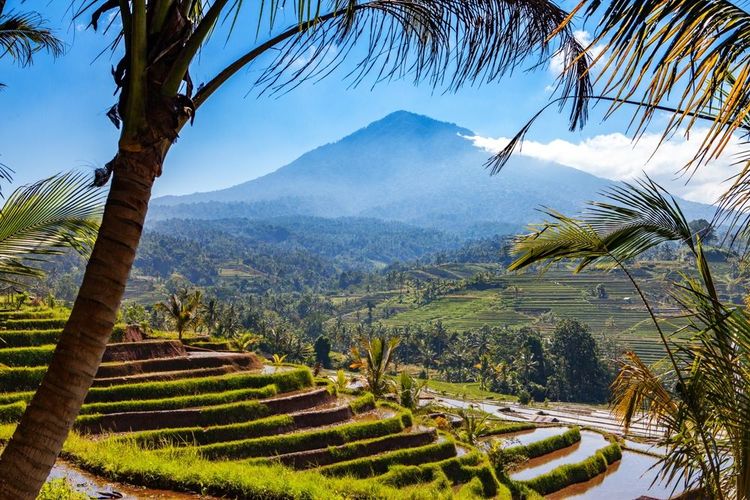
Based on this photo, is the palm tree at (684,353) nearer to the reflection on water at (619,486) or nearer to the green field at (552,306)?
the reflection on water at (619,486)

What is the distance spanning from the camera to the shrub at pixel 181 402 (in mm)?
16875

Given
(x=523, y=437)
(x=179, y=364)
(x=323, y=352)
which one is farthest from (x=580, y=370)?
(x=179, y=364)

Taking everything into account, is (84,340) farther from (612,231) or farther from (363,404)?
(363,404)

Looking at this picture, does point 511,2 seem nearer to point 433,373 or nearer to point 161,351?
point 161,351

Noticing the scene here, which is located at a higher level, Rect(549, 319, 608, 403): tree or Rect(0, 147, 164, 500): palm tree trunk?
Rect(0, 147, 164, 500): palm tree trunk

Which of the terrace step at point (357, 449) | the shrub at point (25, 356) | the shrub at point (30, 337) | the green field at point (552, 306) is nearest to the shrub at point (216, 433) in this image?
the terrace step at point (357, 449)

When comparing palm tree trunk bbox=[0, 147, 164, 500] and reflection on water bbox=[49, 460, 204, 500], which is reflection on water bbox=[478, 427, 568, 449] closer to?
reflection on water bbox=[49, 460, 204, 500]

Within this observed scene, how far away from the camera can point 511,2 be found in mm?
3602

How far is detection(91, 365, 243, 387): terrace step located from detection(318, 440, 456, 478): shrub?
19.1 ft

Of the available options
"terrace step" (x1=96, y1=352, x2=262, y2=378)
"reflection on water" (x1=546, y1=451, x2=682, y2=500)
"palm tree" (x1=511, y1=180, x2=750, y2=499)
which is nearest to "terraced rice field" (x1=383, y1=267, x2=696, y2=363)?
"reflection on water" (x1=546, y1=451, x2=682, y2=500)

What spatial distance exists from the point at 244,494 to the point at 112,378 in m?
13.6

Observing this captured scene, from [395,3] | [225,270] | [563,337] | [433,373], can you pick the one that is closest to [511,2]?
[395,3]

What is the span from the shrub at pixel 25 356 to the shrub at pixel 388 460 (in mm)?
8446

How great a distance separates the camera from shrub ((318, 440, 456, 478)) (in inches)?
686
